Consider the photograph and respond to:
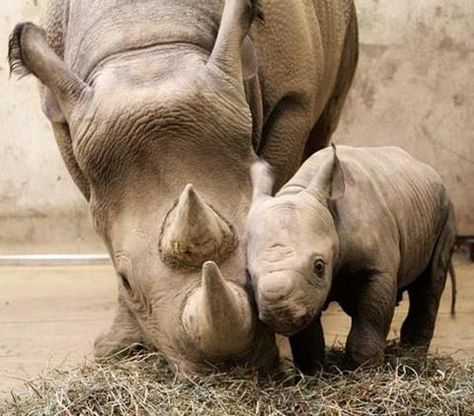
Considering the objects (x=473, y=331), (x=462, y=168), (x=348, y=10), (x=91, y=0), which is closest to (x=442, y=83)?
(x=462, y=168)

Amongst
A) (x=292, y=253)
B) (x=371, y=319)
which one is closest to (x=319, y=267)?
(x=292, y=253)

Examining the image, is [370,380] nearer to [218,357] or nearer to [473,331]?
[218,357]

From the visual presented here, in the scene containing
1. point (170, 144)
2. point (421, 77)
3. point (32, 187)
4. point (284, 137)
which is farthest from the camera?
point (32, 187)

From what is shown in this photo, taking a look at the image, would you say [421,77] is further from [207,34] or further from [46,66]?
[46,66]

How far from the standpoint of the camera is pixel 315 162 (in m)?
2.66

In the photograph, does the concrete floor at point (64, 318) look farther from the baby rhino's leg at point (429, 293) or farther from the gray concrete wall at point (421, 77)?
the gray concrete wall at point (421, 77)

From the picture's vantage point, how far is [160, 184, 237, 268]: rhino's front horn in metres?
2.31

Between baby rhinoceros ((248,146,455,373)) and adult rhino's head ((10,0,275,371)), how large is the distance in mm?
80

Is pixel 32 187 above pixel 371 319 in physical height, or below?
below

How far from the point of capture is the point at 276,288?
2221 millimetres

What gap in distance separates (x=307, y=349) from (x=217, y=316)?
21.7 inches

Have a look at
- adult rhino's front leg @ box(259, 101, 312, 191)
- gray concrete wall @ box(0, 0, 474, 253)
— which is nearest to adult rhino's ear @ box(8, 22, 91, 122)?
adult rhino's front leg @ box(259, 101, 312, 191)

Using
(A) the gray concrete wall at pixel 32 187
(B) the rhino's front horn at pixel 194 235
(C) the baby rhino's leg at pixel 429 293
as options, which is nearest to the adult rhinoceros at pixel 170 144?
(B) the rhino's front horn at pixel 194 235

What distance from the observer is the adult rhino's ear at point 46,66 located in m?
2.73
